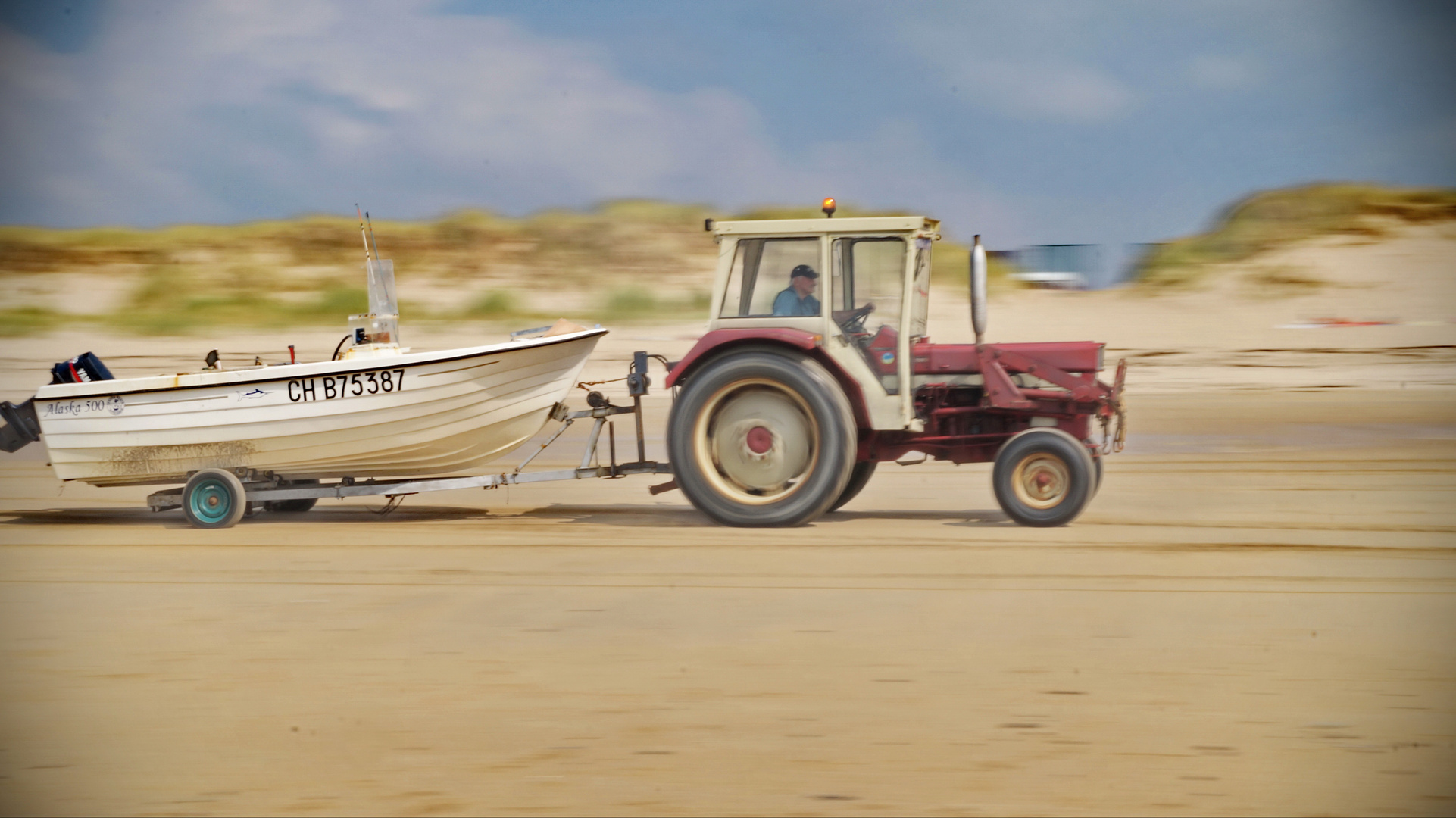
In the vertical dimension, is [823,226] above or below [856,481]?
above

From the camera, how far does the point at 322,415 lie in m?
7.75

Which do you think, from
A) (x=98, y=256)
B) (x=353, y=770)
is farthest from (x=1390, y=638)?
(x=98, y=256)

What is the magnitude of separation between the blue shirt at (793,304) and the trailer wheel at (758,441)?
9.6 inches

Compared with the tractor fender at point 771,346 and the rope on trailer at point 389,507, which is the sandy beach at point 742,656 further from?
the tractor fender at point 771,346

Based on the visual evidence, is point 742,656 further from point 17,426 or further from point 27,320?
point 27,320

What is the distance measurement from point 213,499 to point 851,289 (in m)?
4.00

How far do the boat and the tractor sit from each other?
93cm

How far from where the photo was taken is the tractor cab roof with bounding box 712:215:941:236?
7.23 meters

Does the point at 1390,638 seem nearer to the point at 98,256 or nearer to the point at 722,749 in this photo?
the point at 722,749

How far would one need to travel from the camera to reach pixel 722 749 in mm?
3852

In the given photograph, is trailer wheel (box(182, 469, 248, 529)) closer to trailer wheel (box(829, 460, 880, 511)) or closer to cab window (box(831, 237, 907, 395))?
trailer wheel (box(829, 460, 880, 511))

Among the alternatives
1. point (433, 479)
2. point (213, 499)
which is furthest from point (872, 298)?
point (213, 499)

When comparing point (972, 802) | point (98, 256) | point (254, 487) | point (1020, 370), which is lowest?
point (972, 802)

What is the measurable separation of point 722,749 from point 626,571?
250 centimetres
